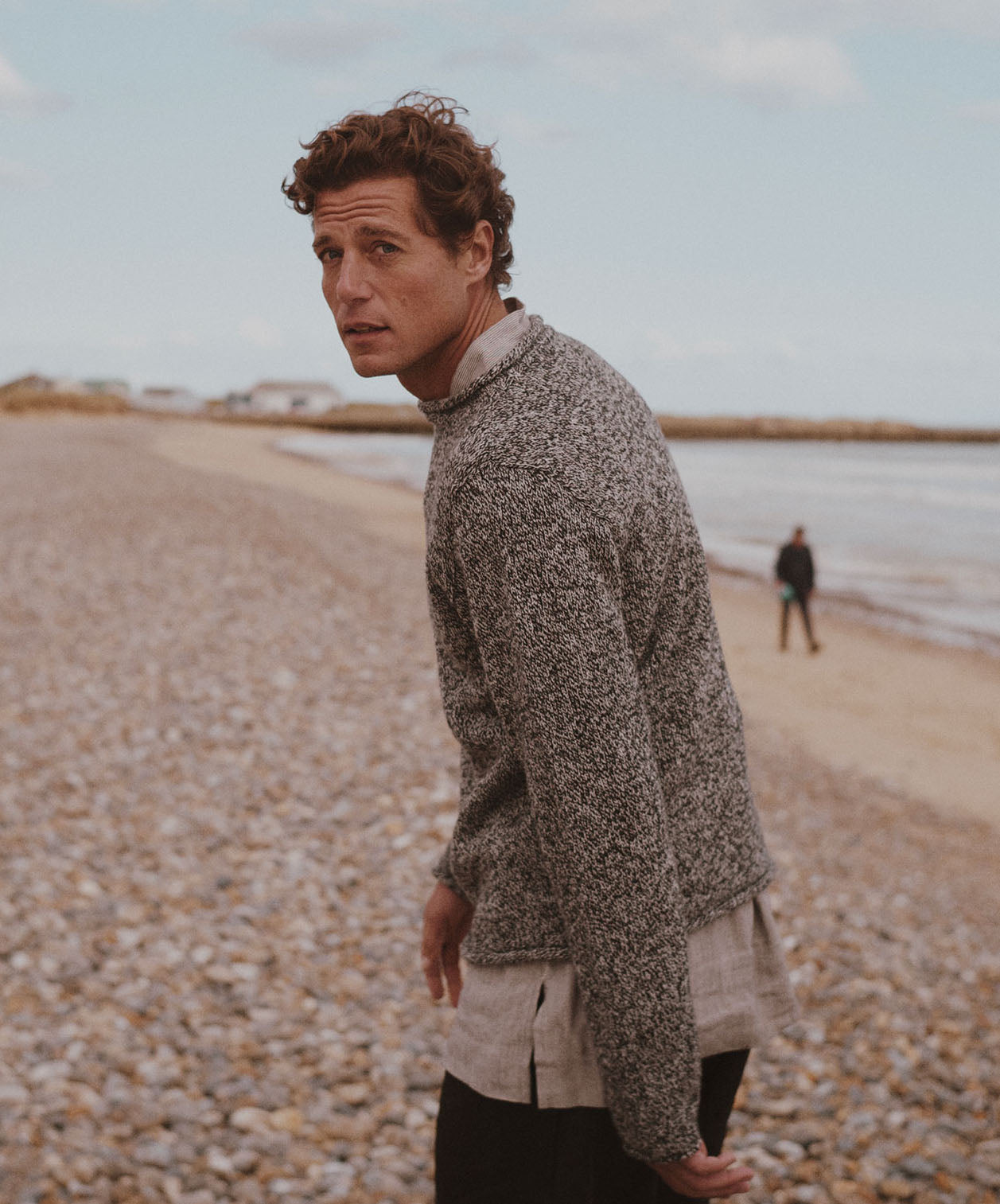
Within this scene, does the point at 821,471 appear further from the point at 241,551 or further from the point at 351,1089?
the point at 351,1089

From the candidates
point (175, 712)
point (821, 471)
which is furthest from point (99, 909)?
point (821, 471)

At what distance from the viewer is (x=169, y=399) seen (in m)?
152

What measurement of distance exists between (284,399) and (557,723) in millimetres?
154655

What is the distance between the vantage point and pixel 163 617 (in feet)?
34.2

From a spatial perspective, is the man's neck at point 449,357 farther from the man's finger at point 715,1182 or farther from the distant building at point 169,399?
the distant building at point 169,399

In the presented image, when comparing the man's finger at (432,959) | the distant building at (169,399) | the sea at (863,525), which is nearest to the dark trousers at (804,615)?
the sea at (863,525)

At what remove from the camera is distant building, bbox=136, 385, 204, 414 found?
146 meters

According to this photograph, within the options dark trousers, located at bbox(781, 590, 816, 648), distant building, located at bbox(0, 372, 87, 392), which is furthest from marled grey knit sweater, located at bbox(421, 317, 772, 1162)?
distant building, located at bbox(0, 372, 87, 392)

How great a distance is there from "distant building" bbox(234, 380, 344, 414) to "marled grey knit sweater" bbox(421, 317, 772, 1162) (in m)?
149

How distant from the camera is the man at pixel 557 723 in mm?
1364

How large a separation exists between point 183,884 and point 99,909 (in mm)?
435

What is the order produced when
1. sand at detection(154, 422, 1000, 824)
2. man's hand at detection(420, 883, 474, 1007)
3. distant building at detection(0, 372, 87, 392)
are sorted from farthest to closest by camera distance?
distant building at detection(0, 372, 87, 392), sand at detection(154, 422, 1000, 824), man's hand at detection(420, 883, 474, 1007)

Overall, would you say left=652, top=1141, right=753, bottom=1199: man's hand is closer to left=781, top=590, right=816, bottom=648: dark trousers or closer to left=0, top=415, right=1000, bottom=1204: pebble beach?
left=0, top=415, right=1000, bottom=1204: pebble beach

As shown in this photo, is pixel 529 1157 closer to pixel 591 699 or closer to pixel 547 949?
pixel 547 949
